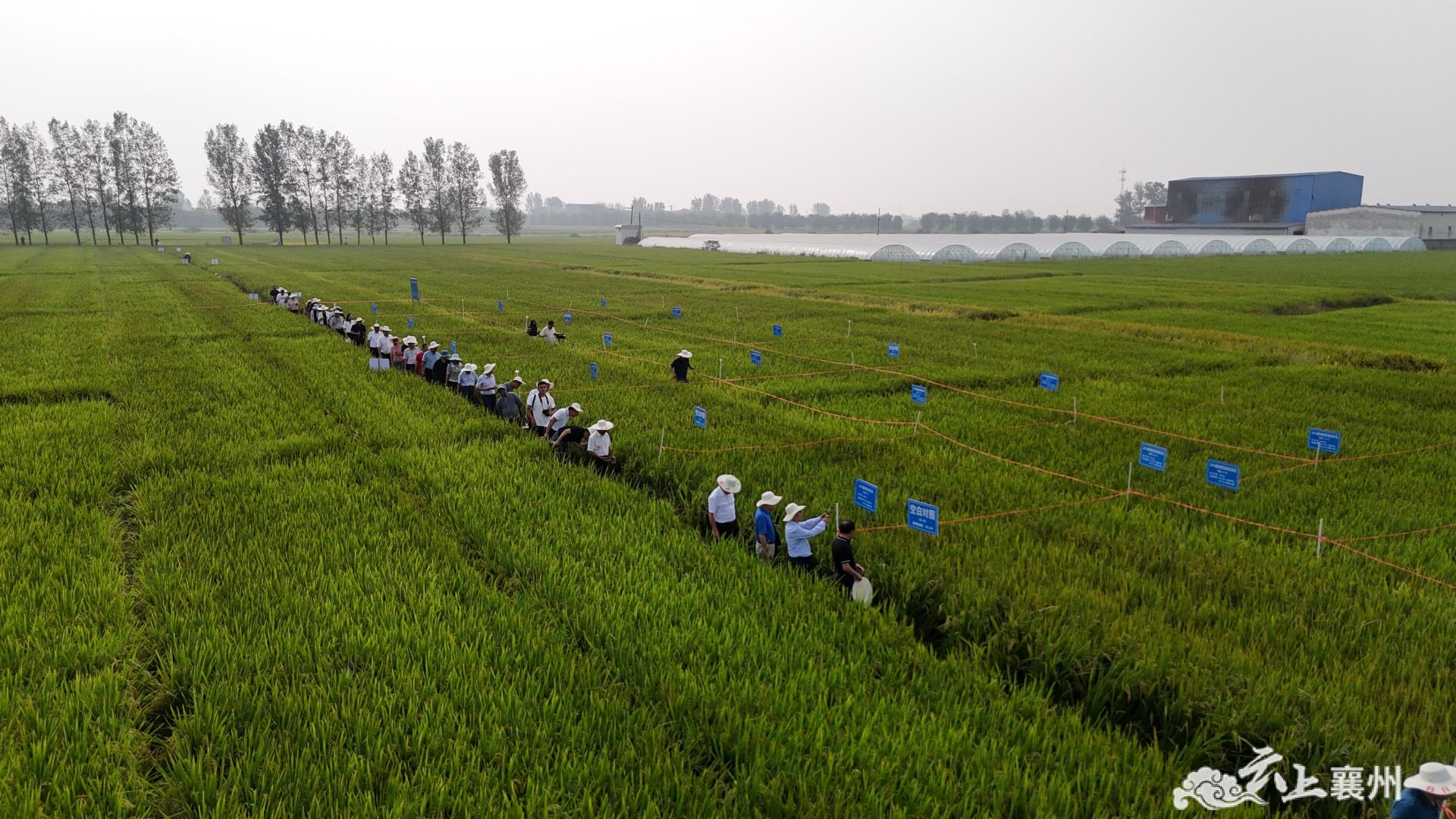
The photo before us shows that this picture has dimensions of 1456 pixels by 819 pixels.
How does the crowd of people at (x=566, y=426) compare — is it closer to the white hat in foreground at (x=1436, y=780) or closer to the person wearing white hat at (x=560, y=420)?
the person wearing white hat at (x=560, y=420)

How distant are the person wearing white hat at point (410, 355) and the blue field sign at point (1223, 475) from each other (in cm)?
1409

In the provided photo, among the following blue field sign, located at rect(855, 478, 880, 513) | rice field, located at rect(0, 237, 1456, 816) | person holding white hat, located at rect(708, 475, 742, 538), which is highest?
blue field sign, located at rect(855, 478, 880, 513)

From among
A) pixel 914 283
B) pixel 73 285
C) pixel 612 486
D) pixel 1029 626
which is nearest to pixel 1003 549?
pixel 1029 626

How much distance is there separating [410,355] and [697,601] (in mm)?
12498

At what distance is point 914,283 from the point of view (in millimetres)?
43031

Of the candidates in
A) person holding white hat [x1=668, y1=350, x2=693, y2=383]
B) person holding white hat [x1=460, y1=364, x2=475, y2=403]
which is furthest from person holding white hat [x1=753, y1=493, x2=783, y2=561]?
person holding white hat [x1=668, y1=350, x2=693, y2=383]

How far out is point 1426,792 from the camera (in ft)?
11.6

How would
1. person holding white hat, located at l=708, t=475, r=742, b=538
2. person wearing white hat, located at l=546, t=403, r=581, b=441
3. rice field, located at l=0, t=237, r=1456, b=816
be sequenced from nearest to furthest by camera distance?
rice field, located at l=0, t=237, r=1456, b=816, person holding white hat, located at l=708, t=475, r=742, b=538, person wearing white hat, located at l=546, t=403, r=581, b=441

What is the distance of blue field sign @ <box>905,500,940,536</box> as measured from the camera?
712 cm

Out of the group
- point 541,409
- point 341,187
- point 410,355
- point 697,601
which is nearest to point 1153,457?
point 697,601

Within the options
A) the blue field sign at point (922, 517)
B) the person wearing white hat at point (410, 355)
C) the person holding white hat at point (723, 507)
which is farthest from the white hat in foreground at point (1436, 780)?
the person wearing white hat at point (410, 355)

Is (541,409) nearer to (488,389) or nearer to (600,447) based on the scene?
(600,447)

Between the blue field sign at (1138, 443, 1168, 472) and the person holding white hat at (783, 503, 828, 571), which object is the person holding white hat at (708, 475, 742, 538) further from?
the blue field sign at (1138, 443, 1168, 472)

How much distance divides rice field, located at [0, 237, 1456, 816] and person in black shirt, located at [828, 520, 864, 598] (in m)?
0.23
